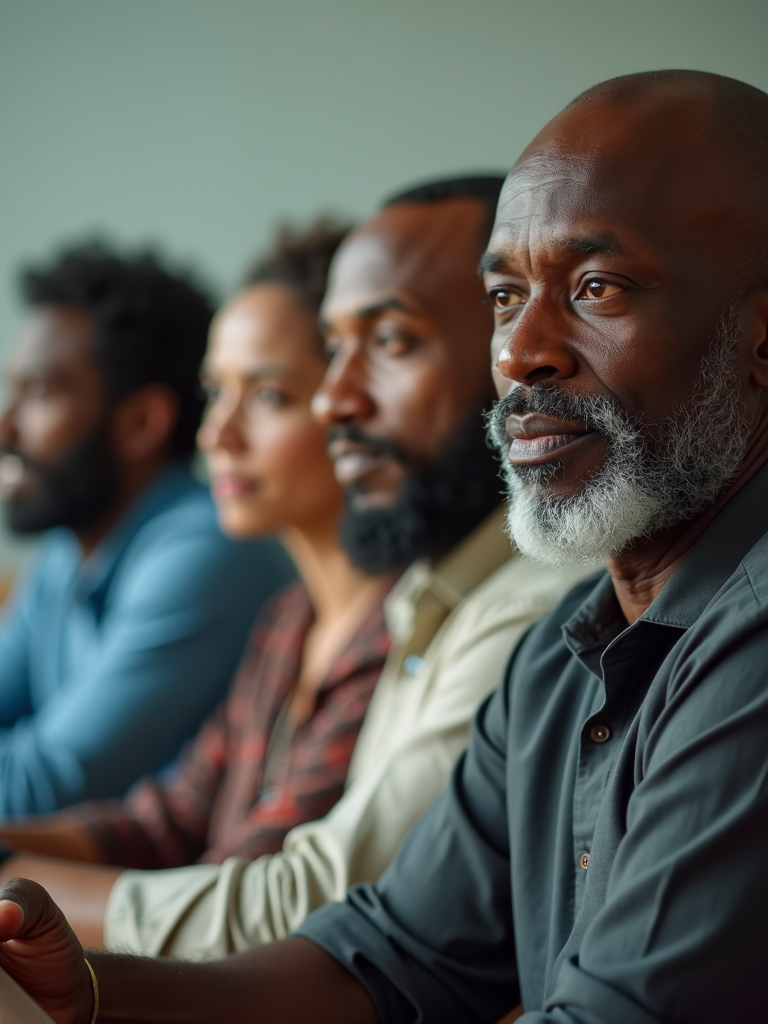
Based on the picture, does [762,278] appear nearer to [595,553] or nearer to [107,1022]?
[595,553]

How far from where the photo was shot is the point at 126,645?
7.98ft

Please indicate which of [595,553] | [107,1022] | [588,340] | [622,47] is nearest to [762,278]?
[588,340]

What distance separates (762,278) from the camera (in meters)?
1.03

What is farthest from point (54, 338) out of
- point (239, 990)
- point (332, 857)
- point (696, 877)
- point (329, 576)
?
point (696, 877)

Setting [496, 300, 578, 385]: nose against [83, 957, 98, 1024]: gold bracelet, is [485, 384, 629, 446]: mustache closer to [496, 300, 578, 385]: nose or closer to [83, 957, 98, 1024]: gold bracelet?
[496, 300, 578, 385]: nose

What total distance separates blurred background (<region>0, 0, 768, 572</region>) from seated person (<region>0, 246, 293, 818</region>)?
0.43m

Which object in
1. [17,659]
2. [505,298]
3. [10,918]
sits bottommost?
[17,659]

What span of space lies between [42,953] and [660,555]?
667 millimetres

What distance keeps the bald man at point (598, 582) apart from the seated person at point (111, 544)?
124cm

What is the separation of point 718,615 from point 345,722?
102 cm

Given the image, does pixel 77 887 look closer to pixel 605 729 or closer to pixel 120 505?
pixel 605 729

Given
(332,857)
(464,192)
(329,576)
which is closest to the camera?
(332,857)

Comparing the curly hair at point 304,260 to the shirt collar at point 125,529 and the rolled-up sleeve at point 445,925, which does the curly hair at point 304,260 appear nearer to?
the shirt collar at point 125,529

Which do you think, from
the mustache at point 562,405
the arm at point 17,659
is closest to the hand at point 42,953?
the mustache at point 562,405
